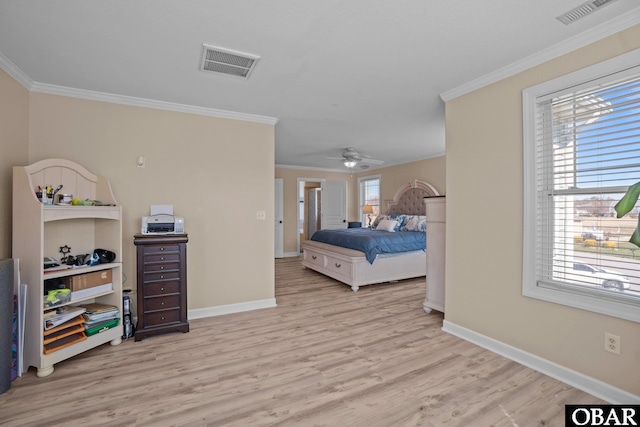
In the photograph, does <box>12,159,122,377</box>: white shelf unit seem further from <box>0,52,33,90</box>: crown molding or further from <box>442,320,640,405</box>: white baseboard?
<box>442,320,640,405</box>: white baseboard

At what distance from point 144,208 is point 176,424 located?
87.9 inches

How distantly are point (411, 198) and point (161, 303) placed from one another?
532 centimetres

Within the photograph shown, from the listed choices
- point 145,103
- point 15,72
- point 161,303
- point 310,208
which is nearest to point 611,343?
point 161,303

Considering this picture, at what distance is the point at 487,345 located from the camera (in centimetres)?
259

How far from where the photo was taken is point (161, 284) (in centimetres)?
286

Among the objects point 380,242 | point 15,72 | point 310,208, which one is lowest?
point 380,242

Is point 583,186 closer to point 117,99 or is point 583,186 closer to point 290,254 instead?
point 117,99

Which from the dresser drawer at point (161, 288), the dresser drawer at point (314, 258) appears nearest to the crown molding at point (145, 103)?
the dresser drawer at point (161, 288)

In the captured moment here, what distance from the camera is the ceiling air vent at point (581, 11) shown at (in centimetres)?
169

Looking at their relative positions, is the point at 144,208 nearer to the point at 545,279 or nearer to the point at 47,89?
the point at 47,89

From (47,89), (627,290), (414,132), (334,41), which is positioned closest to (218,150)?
(47,89)

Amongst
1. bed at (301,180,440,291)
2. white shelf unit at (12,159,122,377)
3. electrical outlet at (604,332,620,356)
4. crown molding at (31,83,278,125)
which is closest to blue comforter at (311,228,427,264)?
bed at (301,180,440,291)

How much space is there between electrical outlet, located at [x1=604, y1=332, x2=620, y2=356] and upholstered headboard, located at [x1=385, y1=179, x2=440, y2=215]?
425 cm
